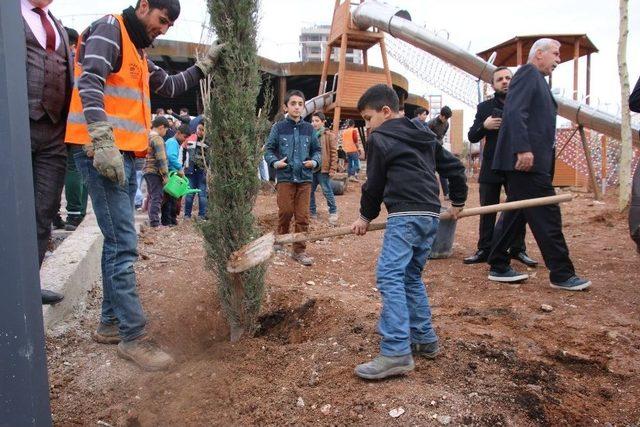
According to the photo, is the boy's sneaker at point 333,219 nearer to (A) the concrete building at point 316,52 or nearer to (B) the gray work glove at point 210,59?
(B) the gray work glove at point 210,59

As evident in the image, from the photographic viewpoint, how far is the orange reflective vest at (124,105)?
297 cm

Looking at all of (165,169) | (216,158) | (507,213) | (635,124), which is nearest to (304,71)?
(635,124)

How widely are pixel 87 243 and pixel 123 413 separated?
235cm

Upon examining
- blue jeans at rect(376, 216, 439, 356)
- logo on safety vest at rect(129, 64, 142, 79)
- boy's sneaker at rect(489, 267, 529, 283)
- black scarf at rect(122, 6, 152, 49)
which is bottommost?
boy's sneaker at rect(489, 267, 529, 283)

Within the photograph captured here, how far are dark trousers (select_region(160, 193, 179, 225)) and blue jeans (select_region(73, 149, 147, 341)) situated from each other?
191 inches

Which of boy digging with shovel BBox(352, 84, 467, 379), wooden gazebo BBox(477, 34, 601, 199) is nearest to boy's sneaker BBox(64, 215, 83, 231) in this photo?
boy digging with shovel BBox(352, 84, 467, 379)

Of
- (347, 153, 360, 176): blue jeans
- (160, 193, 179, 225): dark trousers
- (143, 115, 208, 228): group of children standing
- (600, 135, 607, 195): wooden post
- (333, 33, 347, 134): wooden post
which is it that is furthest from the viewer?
(347, 153, 360, 176): blue jeans

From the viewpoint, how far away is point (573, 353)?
301 centimetres

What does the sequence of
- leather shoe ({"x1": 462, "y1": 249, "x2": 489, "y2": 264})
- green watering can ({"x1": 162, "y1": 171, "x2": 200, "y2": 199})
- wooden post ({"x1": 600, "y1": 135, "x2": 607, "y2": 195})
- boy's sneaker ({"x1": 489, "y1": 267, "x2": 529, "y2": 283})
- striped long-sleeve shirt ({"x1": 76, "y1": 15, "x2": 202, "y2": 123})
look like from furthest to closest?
wooden post ({"x1": 600, "y1": 135, "x2": 607, "y2": 195})
green watering can ({"x1": 162, "y1": 171, "x2": 200, "y2": 199})
leather shoe ({"x1": 462, "y1": 249, "x2": 489, "y2": 264})
boy's sneaker ({"x1": 489, "y1": 267, "x2": 529, "y2": 283})
striped long-sleeve shirt ({"x1": 76, "y1": 15, "x2": 202, "y2": 123})

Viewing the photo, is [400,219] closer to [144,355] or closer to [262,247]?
[262,247]

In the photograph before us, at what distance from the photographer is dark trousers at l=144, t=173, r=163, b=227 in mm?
7473

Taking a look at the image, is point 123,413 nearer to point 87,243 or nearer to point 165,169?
point 87,243

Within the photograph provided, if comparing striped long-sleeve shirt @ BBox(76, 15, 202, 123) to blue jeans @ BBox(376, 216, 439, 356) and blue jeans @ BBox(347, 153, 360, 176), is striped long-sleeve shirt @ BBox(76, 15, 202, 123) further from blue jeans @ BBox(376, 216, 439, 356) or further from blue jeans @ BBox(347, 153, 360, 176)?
blue jeans @ BBox(347, 153, 360, 176)

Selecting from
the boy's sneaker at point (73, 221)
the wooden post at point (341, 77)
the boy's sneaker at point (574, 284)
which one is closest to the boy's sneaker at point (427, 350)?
the boy's sneaker at point (574, 284)
